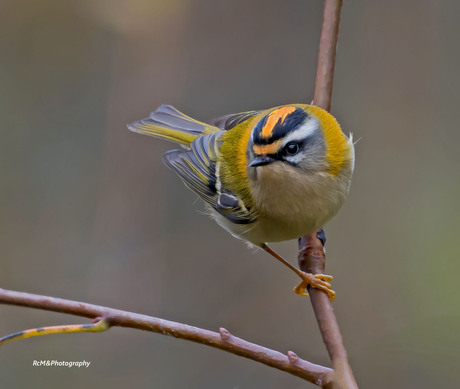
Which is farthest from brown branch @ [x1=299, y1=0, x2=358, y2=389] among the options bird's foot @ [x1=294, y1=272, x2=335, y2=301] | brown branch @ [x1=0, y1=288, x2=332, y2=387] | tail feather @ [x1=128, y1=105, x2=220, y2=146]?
tail feather @ [x1=128, y1=105, x2=220, y2=146]

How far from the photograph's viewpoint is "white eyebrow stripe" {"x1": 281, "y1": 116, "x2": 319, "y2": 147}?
2.22m

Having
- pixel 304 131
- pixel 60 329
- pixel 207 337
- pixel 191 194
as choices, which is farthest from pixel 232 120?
pixel 60 329

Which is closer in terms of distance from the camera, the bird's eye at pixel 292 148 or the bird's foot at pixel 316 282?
the bird's foot at pixel 316 282

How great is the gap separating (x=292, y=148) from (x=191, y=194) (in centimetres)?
191

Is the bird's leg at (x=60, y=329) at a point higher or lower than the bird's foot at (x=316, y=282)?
lower

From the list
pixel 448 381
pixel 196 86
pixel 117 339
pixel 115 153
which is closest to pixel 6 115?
pixel 115 153

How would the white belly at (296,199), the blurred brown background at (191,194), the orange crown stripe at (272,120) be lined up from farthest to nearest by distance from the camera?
1. the blurred brown background at (191,194)
2. the white belly at (296,199)
3. the orange crown stripe at (272,120)

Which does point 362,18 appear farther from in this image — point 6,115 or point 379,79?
point 6,115

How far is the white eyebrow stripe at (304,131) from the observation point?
2.22 m

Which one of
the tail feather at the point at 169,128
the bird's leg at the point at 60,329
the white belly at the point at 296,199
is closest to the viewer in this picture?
the bird's leg at the point at 60,329

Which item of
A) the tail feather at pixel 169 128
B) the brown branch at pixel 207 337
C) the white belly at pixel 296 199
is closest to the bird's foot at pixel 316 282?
the white belly at pixel 296 199

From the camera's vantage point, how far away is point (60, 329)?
125cm

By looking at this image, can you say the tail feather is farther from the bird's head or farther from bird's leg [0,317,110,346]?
bird's leg [0,317,110,346]

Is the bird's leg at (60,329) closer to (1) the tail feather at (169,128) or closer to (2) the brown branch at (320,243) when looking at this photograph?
(2) the brown branch at (320,243)
